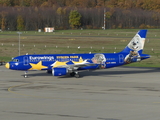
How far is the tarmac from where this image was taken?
3064 cm

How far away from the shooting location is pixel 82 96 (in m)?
41.0

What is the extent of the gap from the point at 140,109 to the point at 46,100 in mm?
10875

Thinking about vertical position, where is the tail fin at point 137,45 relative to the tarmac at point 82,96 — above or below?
above

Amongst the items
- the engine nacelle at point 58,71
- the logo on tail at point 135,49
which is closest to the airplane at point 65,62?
the engine nacelle at point 58,71

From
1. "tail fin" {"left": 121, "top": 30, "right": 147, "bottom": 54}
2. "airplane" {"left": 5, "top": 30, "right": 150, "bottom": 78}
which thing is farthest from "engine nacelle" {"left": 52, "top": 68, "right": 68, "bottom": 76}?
"tail fin" {"left": 121, "top": 30, "right": 147, "bottom": 54}

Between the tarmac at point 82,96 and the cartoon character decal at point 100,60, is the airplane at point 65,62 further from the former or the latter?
the tarmac at point 82,96

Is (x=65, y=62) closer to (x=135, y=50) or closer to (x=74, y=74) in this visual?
(x=74, y=74)

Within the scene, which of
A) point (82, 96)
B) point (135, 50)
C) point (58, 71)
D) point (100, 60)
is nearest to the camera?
point (82, 96)

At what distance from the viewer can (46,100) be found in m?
38.2

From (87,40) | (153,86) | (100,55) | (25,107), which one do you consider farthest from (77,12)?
(25,107)

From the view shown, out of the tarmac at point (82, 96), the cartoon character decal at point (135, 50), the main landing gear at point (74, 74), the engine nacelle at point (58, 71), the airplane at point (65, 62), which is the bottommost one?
the tarmac at point (82, 96)

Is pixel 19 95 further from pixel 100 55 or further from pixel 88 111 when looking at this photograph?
pixel 100 55

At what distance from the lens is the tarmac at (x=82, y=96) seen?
30.6 metres

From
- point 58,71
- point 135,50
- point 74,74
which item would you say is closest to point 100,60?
point 74,74
